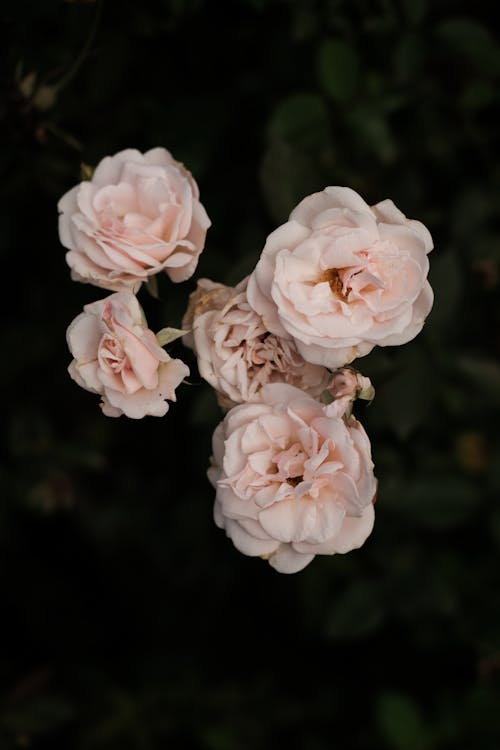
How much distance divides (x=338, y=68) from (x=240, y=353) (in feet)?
2.86

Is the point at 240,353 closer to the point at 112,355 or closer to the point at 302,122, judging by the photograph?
the point at 112,355

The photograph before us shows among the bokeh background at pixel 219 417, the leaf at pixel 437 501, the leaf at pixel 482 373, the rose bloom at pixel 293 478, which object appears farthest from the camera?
the leaf at pixel 437 501

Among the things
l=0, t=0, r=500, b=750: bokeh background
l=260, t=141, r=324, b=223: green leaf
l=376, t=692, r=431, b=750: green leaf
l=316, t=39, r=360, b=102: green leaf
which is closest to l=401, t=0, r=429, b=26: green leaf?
l=0, t=0, r=500, b=750: bokeh background

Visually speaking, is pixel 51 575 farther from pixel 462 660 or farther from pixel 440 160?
pixel 440 160

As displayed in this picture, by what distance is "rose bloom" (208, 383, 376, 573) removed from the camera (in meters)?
1.04

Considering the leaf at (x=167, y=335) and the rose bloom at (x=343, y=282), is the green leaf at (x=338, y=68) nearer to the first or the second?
the rose bloom at (x=343, y=282)

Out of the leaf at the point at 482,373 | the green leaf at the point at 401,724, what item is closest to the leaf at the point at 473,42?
the leaf at the point at 482,373

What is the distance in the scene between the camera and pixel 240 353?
111cm

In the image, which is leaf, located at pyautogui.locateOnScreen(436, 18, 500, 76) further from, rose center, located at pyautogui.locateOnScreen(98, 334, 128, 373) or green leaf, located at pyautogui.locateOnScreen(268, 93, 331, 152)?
rose center, located at pyautogui.locateOnScreen(98, 334, 128, 373)

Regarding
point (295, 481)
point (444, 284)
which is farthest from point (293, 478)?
point (444, 284)

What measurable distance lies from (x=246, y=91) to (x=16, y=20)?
1.99 feet

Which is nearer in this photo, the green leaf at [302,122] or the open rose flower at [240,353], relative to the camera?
the open rose flower at [240,353]

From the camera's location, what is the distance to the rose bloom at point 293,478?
1036 millimetres

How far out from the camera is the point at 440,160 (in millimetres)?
2137
